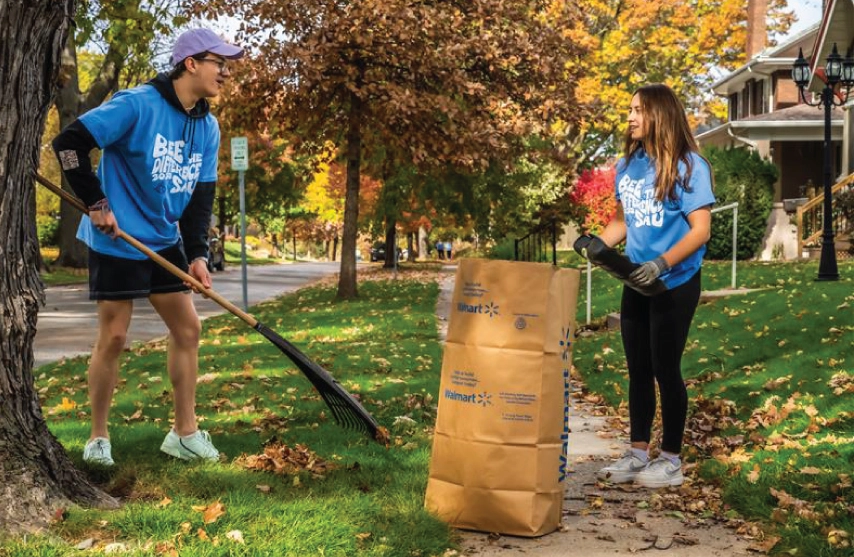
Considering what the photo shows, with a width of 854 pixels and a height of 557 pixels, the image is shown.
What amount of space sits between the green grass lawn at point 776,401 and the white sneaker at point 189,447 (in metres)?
2.52

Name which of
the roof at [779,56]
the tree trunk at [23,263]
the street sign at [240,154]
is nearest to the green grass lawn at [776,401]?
the tree trunk at [23,263]

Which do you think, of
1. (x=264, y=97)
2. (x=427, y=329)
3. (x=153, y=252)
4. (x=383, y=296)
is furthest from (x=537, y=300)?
(x=383, y=296)

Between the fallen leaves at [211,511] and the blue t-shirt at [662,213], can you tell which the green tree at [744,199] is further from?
the fallen leaves at [211,511]

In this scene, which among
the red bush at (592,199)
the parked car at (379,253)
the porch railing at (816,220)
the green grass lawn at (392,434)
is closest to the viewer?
the green grass lawn at (392,434)

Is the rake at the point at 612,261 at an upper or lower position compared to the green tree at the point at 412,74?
lower

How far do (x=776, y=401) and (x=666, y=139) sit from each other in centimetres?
287

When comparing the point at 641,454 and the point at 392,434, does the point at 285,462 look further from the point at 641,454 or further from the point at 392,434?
the point at 641,454

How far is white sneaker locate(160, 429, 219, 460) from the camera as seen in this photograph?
5.11 m

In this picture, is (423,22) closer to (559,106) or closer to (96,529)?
(559,106)

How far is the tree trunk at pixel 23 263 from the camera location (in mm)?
3934

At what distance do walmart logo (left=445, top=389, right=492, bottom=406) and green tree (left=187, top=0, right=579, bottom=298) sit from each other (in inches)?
520

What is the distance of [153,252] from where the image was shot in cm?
464

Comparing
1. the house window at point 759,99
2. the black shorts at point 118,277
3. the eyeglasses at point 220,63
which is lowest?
the black shorts at point 118,277

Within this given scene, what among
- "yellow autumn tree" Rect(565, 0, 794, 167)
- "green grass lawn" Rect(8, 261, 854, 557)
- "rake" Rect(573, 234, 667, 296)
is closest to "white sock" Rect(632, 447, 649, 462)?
"green grass lawn" Rect(8, 261, 854, 557)
